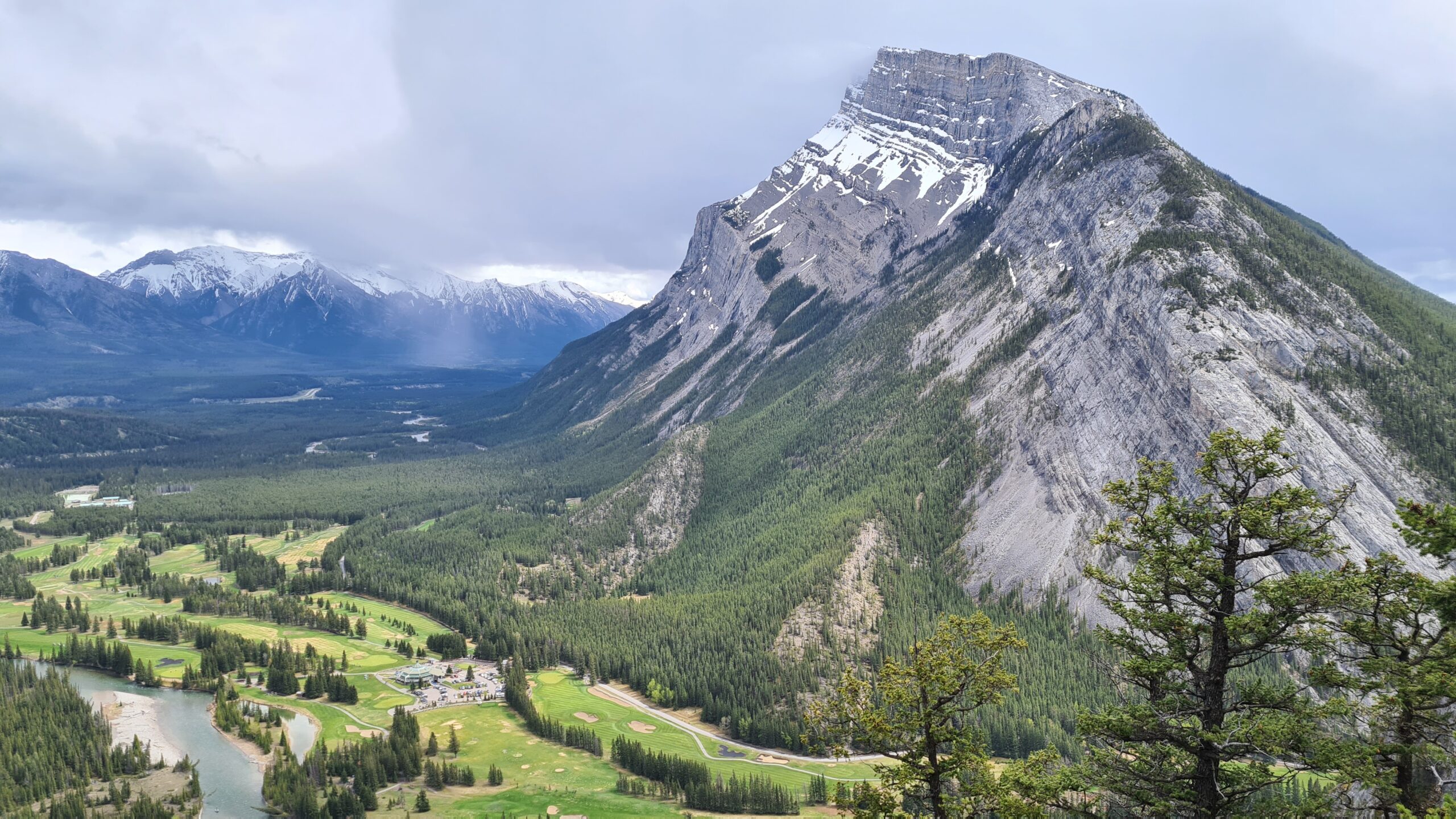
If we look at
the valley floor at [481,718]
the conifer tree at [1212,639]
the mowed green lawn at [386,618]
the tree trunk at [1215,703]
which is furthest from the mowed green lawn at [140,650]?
the tree trunk at [1215,703]

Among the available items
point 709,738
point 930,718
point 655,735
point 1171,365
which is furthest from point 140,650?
point 1171,365

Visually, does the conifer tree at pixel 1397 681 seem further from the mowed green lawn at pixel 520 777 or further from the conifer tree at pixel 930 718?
the mowed green lawn at pixel 520 777

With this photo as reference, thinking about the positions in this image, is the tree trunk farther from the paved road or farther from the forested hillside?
the forested hillside

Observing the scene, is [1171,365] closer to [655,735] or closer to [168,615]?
[655,735]

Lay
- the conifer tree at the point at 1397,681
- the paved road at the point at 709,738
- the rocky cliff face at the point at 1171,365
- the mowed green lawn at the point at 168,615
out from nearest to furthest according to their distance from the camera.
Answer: the conifer tree at the point at 1397,681 → the paved road at the point at 709,738 → the rocky cliff face at the point at 1171,365 → the mowed green lawn at the point at 168,615

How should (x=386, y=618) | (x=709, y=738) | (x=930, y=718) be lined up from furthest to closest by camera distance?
(x=386, y=618) < (x=709, y=738) < (x=930, y=718)
